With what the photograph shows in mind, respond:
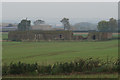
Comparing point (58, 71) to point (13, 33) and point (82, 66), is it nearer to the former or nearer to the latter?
point (82, 66)

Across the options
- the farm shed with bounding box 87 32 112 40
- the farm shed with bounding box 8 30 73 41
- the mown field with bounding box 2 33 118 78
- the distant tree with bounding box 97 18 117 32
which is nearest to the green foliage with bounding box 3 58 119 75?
the mown field with bounding box 2 33 118 78

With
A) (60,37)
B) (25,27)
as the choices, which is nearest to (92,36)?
(60,37)

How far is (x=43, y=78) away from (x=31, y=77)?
0.87 metres

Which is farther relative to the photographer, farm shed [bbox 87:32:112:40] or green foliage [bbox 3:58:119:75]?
farm shed [bbox 87:32:112:40]

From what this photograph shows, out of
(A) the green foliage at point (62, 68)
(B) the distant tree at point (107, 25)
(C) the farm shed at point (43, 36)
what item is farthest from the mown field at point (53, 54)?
(B) the distant tree at point (107, 25)

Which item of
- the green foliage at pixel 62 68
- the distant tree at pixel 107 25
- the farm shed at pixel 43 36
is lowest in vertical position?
the green foliage at pixel 62 68

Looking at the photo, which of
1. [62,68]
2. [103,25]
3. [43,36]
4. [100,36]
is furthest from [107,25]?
[62,68]

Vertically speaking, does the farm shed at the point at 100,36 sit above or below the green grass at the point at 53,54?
above

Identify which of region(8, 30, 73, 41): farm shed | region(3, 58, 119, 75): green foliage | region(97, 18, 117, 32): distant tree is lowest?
region(3, 58, 119, 75): green foliage

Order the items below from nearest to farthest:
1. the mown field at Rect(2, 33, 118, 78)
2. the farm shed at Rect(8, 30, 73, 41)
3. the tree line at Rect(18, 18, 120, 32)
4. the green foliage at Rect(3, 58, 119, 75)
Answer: the green foliage at Rect(3, 58, 119, 75), the mown field at Rect(2, 33, 118, 78), the farm shed at Rect(8, 30, 73, 41), the tree line at Rect(18, 18, 120, 32)

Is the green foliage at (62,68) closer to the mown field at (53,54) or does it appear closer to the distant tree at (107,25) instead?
the mown field at (53,54)

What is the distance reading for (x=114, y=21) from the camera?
10294 cm

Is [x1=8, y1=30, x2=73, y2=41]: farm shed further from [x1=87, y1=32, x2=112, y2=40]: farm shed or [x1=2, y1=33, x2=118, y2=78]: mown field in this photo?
[x1=2, y1=33, x2=118, y2=78]: mown field

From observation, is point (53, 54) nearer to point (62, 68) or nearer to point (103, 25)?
point (62, 68)
